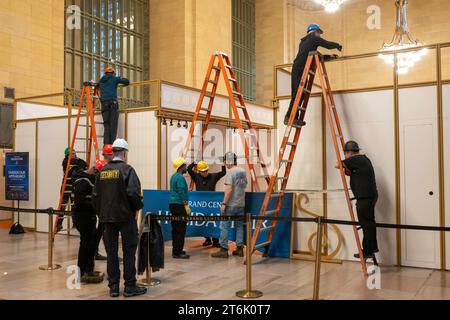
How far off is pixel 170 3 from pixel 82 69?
430cm

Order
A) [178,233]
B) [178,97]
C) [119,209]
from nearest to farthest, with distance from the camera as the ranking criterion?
[119,209], [178,233], [178,97]

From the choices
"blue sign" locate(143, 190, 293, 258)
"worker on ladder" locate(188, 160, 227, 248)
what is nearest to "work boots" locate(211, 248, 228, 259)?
"blue sign" locate(143, 190, 293, 258)

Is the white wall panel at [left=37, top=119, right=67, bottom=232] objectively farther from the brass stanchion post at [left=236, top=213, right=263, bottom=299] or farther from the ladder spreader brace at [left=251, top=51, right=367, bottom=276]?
the brass stanchion post at [left=236, top=213, right=263, bottom=299]

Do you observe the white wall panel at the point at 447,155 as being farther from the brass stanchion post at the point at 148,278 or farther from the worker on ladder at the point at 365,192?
the brass stanchion post at the point at 148,278

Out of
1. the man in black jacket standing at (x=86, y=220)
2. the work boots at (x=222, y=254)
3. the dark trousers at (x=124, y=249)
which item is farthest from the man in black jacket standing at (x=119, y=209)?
the work boots at (x=222, y=254)

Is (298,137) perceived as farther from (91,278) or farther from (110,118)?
(110,118)

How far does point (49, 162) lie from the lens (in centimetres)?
1084

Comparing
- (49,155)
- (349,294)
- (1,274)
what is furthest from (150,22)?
(349,294)

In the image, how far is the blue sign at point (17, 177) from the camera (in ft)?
35.8

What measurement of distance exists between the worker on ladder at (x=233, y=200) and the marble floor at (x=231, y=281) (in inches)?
13.2

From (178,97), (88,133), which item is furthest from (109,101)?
(178,97)

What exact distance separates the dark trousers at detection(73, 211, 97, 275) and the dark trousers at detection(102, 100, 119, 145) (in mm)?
3234

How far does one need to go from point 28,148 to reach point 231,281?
7.26 m
